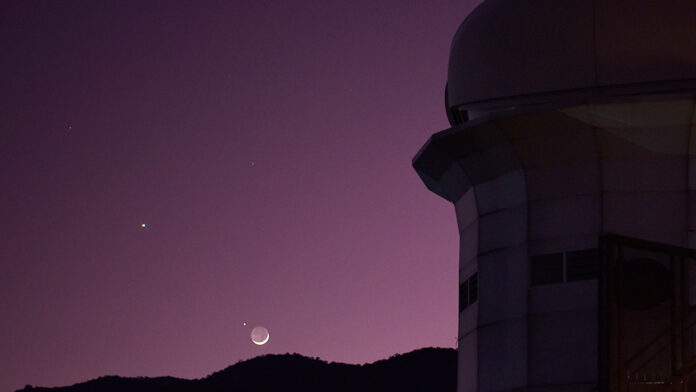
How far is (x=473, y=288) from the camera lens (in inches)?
1217

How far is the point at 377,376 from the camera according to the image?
164 metres

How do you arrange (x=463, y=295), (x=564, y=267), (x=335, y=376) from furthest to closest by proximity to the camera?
(x=335, y=376) < (x=463, y=295) < (x=564, y=267)

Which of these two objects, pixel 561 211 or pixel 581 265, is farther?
pixel 561 211

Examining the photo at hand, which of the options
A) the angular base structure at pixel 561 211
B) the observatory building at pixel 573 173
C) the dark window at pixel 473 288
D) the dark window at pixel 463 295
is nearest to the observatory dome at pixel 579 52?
the observatory building at pixel 573 173

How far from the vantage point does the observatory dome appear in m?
28.0

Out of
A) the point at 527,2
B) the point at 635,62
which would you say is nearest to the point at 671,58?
the point at 635,62

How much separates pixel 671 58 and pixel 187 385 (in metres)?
151

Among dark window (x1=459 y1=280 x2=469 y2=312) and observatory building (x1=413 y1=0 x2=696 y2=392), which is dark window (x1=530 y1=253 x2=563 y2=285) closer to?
observatory building (x1=413 y1=0 x2=696 y2=392)

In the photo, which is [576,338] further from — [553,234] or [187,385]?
[187,385]

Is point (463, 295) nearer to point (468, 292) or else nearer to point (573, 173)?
point (468, 292)

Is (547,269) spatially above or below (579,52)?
below

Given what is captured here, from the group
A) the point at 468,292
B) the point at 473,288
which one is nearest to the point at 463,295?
the point at 468,292

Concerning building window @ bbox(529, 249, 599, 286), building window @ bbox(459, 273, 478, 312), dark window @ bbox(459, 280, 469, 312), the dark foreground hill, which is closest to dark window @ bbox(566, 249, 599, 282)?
building window @ bbox(529, 249, 599, 286)

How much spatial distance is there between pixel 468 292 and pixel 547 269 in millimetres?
3261
